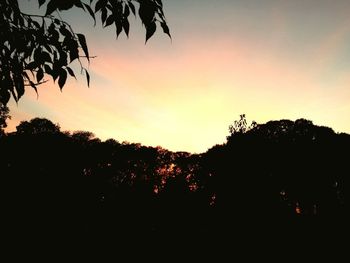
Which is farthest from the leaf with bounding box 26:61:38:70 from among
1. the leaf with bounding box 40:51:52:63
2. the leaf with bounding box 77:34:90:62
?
the leaf with bounding box 77:34:90:62

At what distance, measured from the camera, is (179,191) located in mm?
17828

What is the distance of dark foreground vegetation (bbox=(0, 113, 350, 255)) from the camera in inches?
567

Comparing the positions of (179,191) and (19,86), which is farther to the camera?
(179,191)

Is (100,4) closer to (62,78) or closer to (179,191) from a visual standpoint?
(62,78)

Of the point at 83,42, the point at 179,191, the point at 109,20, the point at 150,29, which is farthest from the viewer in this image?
the point at 179,191

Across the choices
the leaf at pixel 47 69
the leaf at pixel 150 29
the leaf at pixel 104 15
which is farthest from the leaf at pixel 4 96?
the leaf at pixel 150 29

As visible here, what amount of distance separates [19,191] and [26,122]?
7015 centimetres

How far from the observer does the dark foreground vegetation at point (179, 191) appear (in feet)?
47.3

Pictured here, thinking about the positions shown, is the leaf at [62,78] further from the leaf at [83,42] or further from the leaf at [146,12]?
the leaf at [146,12]

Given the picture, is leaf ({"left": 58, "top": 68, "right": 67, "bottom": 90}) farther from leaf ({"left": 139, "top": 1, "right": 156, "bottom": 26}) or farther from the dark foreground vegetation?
the dark foreground vegetation

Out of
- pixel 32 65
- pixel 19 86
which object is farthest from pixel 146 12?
pixel 19 86

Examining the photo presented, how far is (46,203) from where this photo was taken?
16.2 meters

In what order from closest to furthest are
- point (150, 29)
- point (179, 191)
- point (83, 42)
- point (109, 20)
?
1. point (150, 29)
2. point (83, 42)
3. point (109, 20)
4. point (179, 191)

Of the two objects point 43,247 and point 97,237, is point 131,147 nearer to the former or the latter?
point 97,237
